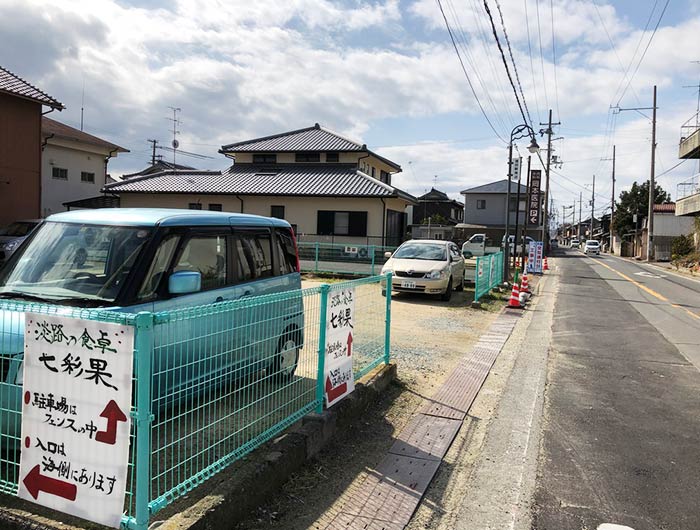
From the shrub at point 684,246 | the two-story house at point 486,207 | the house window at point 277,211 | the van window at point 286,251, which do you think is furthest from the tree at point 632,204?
the van window at point 286,251

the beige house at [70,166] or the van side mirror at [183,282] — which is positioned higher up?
the beige house at [70,166]

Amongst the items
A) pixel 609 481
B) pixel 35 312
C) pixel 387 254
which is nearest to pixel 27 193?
pixel 387 254

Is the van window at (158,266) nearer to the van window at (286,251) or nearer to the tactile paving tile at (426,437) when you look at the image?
the van window at (286,251)

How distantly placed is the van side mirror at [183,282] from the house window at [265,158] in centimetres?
2561

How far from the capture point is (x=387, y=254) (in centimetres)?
1573

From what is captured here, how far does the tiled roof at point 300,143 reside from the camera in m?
27.7

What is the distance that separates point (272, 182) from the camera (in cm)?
2598

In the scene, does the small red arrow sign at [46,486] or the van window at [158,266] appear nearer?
the small red arrow sign at [46,486]

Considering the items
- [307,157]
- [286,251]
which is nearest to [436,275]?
[286,251]

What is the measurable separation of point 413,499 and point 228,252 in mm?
2614

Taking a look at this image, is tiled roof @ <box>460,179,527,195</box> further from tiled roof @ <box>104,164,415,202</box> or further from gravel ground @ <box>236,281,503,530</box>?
gravel ground @ <box>236,281,503,530</box>

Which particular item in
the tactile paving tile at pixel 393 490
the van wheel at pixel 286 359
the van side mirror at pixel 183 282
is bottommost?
the tactile paving tile at pixel 393 490

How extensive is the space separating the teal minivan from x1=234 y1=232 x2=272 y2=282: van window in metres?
0.02

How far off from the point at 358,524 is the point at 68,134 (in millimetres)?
27652
